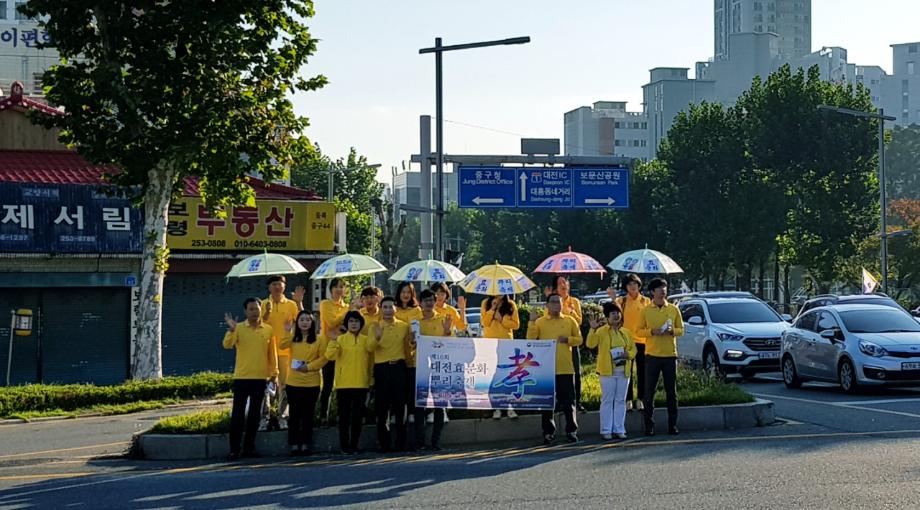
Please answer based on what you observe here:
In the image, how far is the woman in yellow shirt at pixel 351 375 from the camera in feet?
43.6

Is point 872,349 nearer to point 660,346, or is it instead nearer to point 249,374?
point 660,346

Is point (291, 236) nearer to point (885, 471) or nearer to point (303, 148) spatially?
point (303, 148)

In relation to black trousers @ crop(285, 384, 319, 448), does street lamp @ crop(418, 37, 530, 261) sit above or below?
above

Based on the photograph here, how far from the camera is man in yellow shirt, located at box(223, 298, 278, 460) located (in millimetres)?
13141

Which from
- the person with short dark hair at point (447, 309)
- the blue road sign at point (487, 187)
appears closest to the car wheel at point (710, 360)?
the blue road sign at point (487, 187)

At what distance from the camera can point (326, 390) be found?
14430 millimetres

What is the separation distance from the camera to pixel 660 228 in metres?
66.9

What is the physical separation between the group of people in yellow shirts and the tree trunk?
7928 mm

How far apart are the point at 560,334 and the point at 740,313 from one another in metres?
11.3

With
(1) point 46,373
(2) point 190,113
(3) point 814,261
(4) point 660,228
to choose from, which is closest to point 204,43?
(2) point 190,113

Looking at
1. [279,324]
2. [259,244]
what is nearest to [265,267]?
[279,324]

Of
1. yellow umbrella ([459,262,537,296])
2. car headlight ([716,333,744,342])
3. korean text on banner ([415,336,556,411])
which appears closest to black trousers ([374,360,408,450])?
korean text on banner ([415,336,556,411])

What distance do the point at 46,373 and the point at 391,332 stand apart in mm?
17479

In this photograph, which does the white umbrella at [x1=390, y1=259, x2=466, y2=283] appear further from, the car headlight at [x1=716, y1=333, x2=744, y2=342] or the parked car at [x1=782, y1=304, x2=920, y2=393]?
the car headlight at [x1=716, y1=333, x2=744, y2=342]
